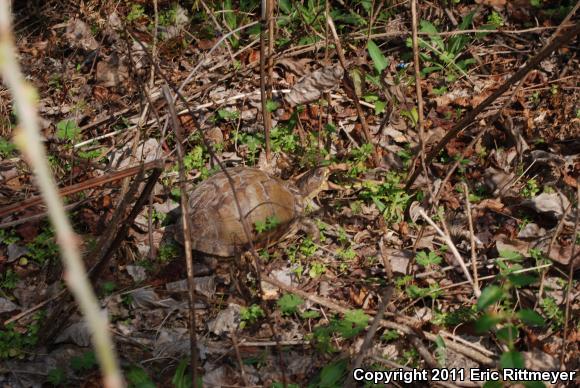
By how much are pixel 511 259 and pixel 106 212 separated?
9.52 ft

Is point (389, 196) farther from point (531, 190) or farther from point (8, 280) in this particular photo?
point (8, 280)

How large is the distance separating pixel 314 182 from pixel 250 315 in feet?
4.32

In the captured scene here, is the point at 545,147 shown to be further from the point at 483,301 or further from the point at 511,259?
the point at 483,301

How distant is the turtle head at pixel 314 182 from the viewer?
4.38 metres

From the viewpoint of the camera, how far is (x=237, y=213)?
4.06 m

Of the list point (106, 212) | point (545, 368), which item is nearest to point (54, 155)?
point (106, 212)

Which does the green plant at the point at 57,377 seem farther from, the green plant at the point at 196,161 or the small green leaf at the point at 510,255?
the small green leaf at the point at 510,255

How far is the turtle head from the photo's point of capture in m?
4.38

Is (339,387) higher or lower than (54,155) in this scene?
lower

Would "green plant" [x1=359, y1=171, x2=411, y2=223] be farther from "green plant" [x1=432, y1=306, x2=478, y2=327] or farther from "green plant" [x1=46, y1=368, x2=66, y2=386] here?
"green plant" [x1=46, y1=368, x2=66, y2=386]

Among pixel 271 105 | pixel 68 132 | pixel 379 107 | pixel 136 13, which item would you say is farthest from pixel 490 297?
pixel 136 13

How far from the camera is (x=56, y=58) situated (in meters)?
5.69

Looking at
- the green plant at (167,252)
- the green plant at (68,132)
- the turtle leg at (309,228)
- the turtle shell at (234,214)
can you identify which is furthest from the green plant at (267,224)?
the green plant at (68,132)

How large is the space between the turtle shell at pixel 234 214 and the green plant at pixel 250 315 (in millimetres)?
605
